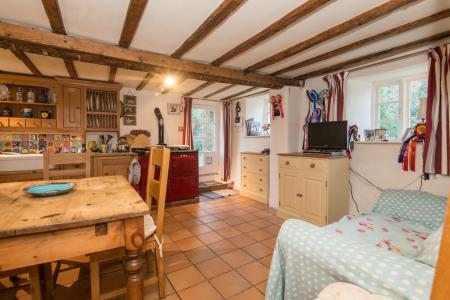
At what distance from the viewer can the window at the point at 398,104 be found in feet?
8.87

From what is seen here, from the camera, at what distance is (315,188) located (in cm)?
292

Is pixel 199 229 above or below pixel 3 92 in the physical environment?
below

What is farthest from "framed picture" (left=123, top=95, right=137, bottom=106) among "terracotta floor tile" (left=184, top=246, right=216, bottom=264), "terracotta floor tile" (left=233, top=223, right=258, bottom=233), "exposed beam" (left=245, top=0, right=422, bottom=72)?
"terracotta floor tile" (left=184, top=246, right=216, bottom=264)

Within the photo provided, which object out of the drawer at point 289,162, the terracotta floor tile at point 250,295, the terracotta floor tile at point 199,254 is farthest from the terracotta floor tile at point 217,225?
the terracotta floor tile at point 250,295

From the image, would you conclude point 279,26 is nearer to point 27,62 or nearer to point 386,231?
point 386,231

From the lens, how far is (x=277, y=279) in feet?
4.06

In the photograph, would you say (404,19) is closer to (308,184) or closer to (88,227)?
(308,184)

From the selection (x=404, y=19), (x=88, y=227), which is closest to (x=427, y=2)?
(x=404, y=19)

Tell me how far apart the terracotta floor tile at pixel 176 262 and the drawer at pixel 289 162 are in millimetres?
1834

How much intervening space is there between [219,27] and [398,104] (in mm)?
2392

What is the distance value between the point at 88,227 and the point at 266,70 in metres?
2.93

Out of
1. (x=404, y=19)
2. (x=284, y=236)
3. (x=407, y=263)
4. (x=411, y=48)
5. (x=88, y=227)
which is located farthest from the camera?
(x=411, y=48)

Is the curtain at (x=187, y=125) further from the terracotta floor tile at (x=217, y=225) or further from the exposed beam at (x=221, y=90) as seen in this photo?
the terracotta floor tile at (x=217, y=225)

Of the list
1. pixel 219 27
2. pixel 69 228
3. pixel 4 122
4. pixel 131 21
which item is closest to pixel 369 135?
pixel 219 27
